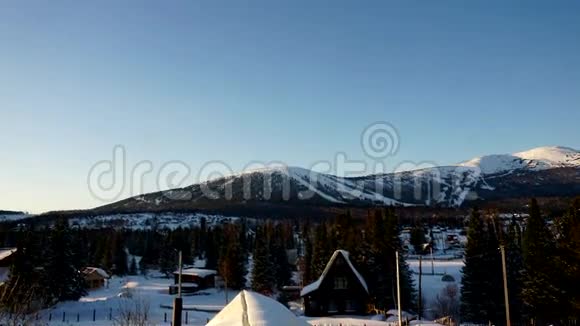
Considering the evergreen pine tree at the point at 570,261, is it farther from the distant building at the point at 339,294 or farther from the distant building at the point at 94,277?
the distant building at the point at 94,277

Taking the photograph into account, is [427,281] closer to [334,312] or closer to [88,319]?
[334,312]

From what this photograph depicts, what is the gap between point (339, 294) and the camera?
50.8 m

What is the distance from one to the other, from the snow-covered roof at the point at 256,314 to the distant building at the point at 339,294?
1618 inches

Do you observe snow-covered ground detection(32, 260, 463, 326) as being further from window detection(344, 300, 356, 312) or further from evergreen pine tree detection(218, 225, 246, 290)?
window detection(344, 300, 356, 312)

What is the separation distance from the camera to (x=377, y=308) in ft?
163

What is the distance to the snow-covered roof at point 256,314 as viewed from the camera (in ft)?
30.7

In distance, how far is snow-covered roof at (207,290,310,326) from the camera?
9367 millimetres

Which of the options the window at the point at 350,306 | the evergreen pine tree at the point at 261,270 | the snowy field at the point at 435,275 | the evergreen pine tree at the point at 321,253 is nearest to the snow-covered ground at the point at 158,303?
the snowy field at the point at 435,275

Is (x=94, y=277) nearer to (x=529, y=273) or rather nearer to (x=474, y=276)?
(x=474, y=276)

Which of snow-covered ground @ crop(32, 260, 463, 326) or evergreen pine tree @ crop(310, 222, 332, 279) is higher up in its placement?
evergreen pine tree @ crop(310, 222, 332, 279)

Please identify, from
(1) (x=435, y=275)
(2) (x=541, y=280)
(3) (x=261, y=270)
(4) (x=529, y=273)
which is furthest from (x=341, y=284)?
(1) (x=435, y=275)

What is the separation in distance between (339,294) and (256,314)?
42779 millimetres

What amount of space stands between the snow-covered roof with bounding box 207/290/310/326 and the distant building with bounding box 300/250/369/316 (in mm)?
41097

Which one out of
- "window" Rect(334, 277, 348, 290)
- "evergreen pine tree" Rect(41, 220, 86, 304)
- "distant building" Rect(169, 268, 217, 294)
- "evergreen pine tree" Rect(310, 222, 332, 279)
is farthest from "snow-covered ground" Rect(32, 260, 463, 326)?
"evergreen pine tree" Rect(310, 222, 332, 279)
